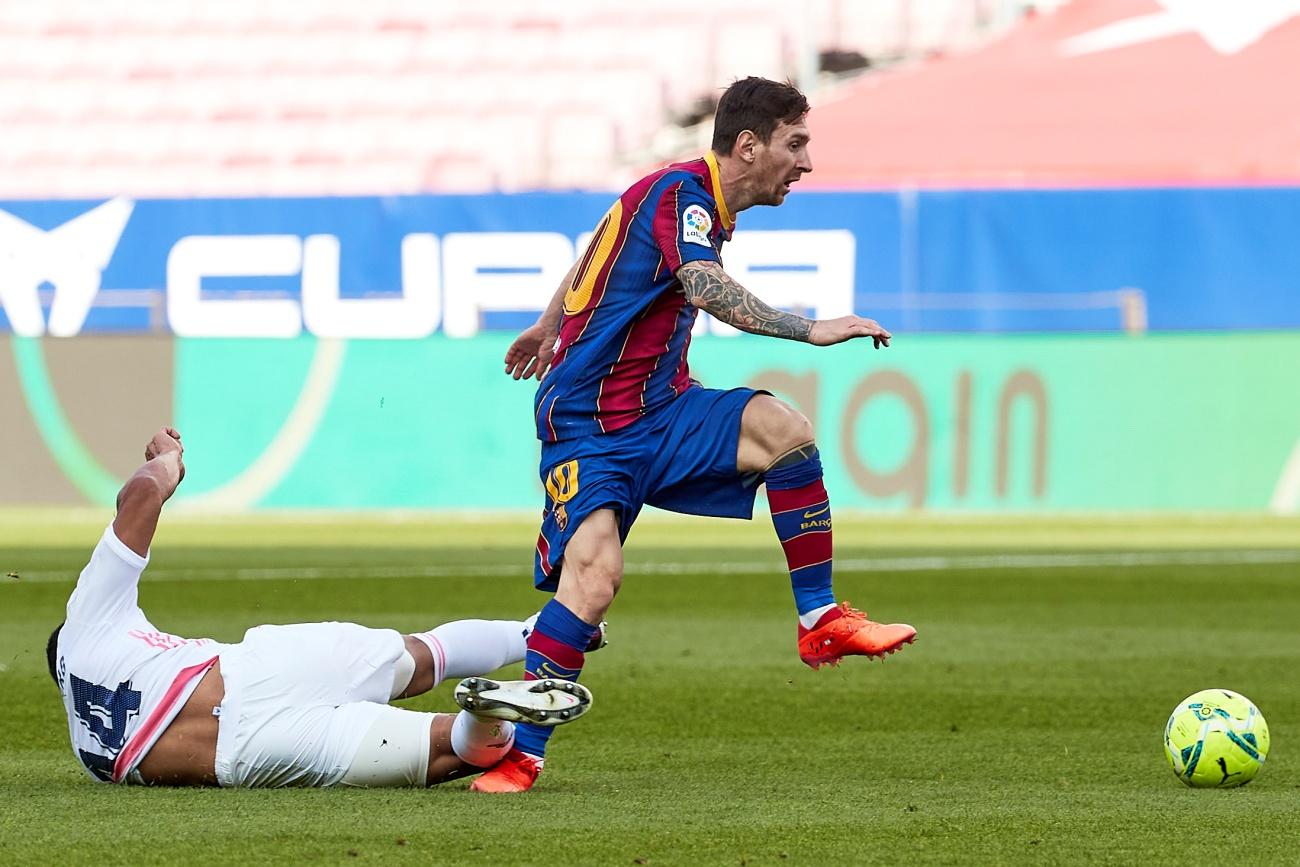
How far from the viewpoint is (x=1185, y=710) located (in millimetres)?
5836

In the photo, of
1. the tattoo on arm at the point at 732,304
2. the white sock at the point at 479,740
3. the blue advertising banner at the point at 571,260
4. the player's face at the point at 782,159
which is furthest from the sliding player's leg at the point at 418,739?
the blue advertising banner at the point at 571,260

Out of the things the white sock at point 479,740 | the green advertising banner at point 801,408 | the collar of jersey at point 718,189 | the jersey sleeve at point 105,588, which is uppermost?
the collar of jersey at point 718,189

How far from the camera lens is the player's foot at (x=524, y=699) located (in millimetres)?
5125

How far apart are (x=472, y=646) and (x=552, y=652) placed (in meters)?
0.41

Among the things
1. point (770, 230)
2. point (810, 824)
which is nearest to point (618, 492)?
point (810, 824)

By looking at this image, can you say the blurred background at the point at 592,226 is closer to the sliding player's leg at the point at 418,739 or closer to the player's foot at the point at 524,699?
the sliding player's leg at the point at 418,739

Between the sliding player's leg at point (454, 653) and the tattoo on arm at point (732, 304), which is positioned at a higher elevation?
the tattoo on arm at point (732, 304)

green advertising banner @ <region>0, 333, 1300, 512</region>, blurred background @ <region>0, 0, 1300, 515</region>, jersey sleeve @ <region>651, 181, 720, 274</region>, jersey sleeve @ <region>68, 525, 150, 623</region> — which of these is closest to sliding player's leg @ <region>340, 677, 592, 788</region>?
jersey sleeve @ <region>68, 525, 150, 623</region>

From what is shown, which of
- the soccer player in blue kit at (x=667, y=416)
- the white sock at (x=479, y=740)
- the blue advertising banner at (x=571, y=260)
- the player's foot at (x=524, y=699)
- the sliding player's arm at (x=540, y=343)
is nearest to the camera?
the player's foot at (x=524, y=699)

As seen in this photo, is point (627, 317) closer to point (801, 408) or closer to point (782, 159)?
point (782, 159)

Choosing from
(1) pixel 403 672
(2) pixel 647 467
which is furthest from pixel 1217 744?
(1) pixel 403 672

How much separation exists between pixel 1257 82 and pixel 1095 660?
15748mm

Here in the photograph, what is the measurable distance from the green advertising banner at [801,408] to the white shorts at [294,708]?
12258mm

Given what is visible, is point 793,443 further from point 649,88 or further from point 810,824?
point 649,88
